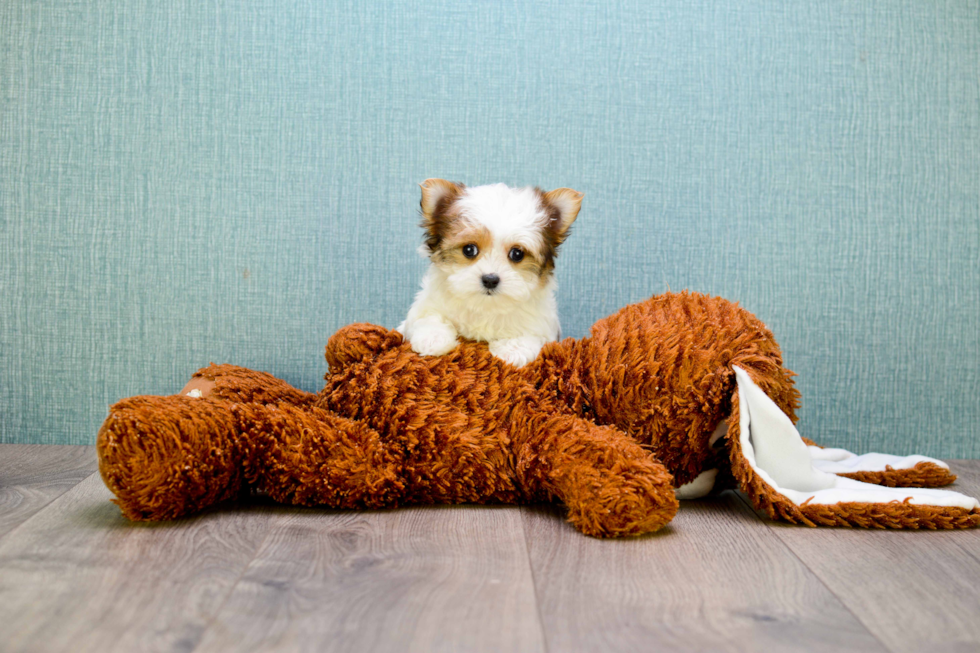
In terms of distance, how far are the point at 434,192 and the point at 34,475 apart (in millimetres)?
1093

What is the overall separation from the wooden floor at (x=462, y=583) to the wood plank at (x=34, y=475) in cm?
1

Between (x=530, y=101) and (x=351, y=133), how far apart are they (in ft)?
1.59

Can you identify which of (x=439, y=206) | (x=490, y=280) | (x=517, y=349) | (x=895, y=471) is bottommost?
(x=895, y=471)

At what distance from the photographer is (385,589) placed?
1000 mm

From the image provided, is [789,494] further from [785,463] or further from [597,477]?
[597,477]

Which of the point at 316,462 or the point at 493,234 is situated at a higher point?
the point at 493,234

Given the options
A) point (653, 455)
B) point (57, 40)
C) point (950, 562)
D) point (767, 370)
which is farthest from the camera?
point (57, 40)

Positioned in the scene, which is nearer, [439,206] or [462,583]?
[462,583]

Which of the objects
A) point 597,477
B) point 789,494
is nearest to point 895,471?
point 789,494

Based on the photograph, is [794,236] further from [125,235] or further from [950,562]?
[125,235]

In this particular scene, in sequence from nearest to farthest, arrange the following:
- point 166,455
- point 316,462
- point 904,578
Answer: point 904,578 → point 166,455 → point 316,462

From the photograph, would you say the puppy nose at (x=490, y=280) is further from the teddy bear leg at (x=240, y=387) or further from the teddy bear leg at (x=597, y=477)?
the teddy bear leg at (x=240, y=387)

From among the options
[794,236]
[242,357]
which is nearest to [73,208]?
[242,357]

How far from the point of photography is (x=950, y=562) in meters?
1.17
